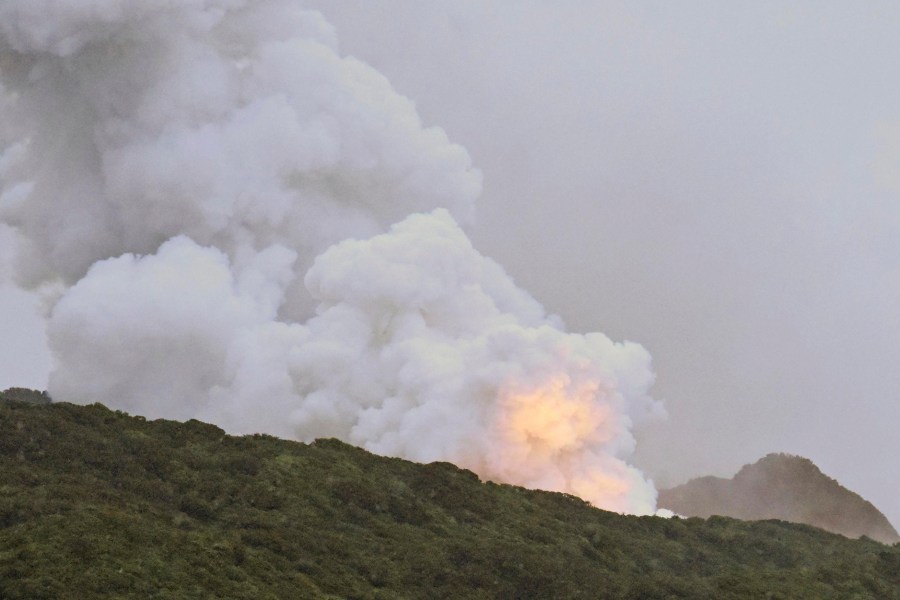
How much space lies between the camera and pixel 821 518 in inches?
5153

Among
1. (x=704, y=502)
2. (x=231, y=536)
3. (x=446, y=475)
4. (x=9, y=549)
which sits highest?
(x=704, y=502)

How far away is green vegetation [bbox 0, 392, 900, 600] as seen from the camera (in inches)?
1117

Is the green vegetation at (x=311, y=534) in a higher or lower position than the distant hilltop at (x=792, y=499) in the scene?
lower

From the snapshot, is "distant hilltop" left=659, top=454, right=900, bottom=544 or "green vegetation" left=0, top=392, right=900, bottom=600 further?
"distant hilltop" left=659, top=454, right=900, bottom=544

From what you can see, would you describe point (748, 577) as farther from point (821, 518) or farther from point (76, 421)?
point (821, 518)

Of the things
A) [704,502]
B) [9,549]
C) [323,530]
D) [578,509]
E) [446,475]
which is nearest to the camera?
[9,549]

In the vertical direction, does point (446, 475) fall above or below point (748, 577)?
above

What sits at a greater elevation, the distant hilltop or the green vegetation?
the distant hilltop

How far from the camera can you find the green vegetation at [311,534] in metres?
28.4

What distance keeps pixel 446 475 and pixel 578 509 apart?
7.23 meters

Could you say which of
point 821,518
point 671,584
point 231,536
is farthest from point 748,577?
point 821,518

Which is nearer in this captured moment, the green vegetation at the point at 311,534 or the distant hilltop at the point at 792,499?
the green vegetation at the point at 311,534

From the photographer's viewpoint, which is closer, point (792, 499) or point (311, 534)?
point (311, 534)

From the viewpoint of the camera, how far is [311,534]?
36.3 metres
